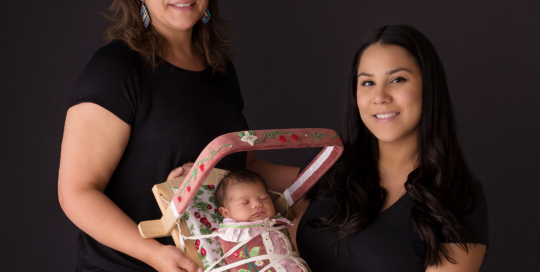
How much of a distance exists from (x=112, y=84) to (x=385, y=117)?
1082mm

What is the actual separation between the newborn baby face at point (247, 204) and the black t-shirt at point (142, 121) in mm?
279

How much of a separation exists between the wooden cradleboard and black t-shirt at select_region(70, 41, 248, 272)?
16cm

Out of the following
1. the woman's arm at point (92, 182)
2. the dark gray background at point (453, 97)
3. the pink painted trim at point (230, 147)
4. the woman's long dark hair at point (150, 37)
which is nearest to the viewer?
the pink painted trim at point (230, 147)

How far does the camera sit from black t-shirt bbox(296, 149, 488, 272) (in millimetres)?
1746

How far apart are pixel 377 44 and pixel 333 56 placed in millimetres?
1873

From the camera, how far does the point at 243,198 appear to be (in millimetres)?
1896

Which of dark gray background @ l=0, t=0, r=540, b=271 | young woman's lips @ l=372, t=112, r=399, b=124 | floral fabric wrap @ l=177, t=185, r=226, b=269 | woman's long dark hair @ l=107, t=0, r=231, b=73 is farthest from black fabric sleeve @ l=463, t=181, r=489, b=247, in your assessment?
dark gray background @ l=0, t=0, r=540, b=271

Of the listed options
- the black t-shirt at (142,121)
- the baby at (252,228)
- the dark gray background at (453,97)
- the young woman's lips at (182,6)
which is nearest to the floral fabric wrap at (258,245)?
the baby at (252,228)

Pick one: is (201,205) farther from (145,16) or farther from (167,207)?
(145,16)

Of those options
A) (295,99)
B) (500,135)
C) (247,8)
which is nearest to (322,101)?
(295,99)

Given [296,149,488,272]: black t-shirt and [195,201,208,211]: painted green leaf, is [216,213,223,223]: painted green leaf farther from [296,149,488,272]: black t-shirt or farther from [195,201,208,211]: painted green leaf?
[296,149,488,272]: black t-shirt

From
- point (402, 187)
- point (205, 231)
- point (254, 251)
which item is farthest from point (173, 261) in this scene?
point (402, 187)

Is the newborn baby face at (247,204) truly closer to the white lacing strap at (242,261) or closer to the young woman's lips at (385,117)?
the white lacing strap at (242,261)

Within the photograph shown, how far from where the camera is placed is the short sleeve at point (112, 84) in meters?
1.82
